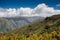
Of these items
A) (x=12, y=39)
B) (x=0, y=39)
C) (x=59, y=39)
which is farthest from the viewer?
(x=59, y=39)

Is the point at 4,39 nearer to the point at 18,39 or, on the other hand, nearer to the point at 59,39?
the point at 18,39

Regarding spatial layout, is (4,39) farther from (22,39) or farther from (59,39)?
(59,39)

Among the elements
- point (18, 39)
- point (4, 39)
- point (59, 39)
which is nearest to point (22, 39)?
point (18, 39)

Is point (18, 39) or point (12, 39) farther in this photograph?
point (18, 39)

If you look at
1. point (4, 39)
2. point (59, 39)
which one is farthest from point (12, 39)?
point (59, 39)

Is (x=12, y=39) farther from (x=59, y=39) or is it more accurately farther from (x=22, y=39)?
(x=59, y=39)

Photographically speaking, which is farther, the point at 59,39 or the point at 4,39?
the point at 59,39

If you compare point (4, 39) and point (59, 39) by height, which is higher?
point (4, 39)

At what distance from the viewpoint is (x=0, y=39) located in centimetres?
8975

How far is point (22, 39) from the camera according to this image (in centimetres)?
9244

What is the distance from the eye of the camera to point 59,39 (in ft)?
461

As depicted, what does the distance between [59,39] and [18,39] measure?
189 feet

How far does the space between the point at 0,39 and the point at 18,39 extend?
10.1 metres

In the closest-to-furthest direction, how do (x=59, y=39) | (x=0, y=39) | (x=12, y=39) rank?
(x=12, y=39)
(x=0, y=39)
(x=59, y=39)
